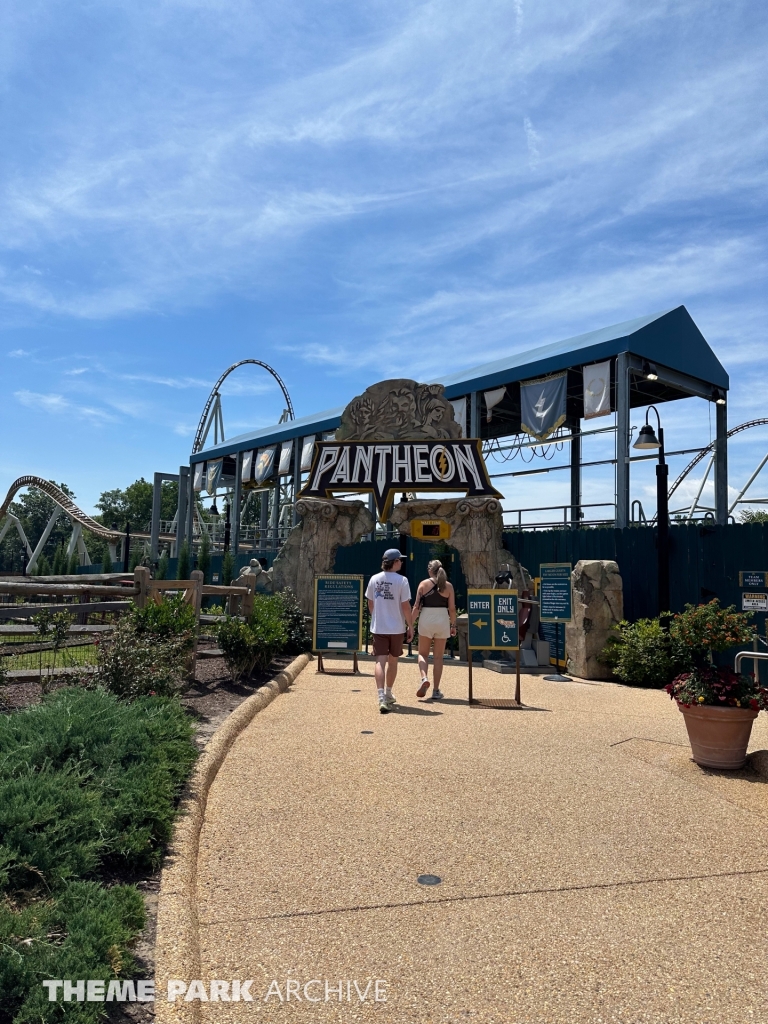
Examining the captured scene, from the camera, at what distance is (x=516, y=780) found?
540 centimetres

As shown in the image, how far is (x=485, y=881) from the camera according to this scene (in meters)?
3.69

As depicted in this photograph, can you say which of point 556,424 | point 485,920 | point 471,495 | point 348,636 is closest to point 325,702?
point 348,636

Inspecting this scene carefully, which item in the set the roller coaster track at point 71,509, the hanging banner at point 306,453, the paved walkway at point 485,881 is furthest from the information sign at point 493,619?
the roller coaster track at point 71,509

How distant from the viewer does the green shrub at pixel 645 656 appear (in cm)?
1053

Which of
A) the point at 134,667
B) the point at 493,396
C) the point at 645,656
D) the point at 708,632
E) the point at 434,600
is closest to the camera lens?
the point at 708,632

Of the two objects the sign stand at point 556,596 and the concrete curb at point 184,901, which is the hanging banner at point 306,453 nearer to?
the sign stand at point 556,596

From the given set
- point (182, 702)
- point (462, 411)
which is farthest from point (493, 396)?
point (182, 702)

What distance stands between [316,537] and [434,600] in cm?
622

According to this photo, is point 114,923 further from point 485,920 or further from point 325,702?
point 325,702

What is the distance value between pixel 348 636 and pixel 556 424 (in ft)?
31.2

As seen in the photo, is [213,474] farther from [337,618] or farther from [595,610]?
[595,610]

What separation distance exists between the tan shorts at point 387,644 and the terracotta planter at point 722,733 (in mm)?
3406

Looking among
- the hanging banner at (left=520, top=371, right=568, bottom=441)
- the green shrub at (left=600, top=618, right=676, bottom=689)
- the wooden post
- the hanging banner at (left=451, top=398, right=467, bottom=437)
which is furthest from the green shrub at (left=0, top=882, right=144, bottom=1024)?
the hanging banner at (left=451, top=398, right=467, bottom=437)

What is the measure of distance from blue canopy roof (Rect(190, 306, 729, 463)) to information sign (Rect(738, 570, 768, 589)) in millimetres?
7491
